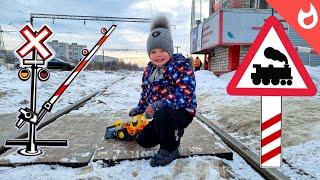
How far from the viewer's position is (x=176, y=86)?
379 centimetres

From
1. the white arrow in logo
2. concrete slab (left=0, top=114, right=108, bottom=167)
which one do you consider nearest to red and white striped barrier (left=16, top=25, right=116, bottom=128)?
concrete slab (left=0, top=114, right=108, bottom=167)

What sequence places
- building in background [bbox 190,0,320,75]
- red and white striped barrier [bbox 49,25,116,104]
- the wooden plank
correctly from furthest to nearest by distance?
building in background [bbox 190,0,320,75]
red and white striped barrier [bbox 49,25,116,104]
the wooden plank

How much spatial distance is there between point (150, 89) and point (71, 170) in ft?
3.81

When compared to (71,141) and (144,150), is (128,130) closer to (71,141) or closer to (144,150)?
(144,150)

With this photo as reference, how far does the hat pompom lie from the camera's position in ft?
13.8

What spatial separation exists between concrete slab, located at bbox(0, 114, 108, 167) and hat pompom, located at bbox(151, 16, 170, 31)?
5.17 feet

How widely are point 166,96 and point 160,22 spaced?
2.83 feet

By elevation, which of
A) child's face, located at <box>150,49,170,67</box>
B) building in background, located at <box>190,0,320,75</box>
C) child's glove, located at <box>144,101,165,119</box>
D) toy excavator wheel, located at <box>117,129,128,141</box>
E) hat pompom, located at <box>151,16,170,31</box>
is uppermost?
building in background, located at <box>190,0,320,75</box>

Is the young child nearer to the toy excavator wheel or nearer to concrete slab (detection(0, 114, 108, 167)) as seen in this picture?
the toy excavator wheel

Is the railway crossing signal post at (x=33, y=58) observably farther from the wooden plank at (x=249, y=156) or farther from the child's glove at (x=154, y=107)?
the wooden plank at (x=249, y=156)

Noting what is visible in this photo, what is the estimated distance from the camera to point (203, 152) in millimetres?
4180

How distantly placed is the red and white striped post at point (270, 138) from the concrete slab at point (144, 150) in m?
1.01

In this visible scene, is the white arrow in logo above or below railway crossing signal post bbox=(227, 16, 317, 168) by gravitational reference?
above

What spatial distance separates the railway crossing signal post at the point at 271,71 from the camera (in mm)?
2973
